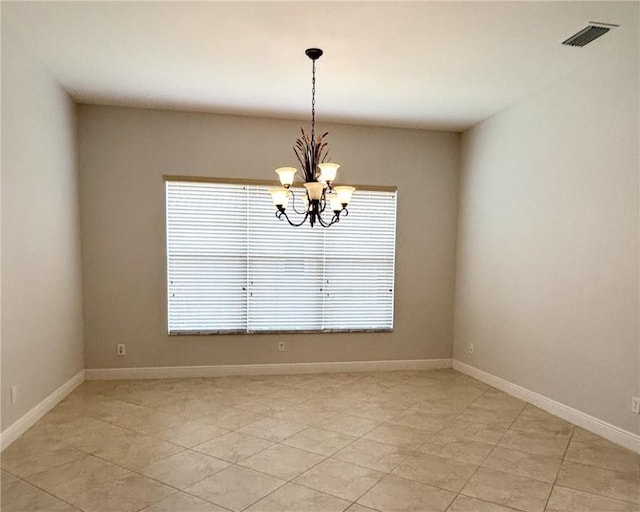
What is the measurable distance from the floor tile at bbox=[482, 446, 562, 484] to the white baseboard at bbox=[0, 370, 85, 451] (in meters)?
3.27

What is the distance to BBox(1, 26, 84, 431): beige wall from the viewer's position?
3.02 m

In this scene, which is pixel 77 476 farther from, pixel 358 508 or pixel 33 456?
pixel 358 508

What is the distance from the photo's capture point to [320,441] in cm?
318

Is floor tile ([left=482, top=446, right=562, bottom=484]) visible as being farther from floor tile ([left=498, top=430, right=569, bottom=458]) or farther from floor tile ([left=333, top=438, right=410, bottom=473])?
floor tile ([left=333, top=438, right=410, bottom=473])

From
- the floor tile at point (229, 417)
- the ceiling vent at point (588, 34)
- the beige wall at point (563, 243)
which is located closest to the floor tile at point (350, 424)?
the floor tile at point (229, 417)

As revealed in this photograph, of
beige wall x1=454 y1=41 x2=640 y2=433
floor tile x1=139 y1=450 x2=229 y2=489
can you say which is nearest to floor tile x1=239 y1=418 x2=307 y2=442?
floor tile x1=139 y1=450 x2=229 y2=489

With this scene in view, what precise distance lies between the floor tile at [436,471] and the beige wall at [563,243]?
4.50 ft

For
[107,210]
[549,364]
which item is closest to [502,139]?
[549,364]

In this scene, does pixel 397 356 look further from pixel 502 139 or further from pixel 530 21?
pixel 530 21

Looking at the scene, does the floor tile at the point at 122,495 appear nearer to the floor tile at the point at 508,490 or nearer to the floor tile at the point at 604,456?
the floor tile at the point at 508,490

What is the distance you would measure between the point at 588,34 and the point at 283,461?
3562 mm

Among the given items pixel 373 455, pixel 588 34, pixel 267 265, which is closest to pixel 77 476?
pixel 373 455

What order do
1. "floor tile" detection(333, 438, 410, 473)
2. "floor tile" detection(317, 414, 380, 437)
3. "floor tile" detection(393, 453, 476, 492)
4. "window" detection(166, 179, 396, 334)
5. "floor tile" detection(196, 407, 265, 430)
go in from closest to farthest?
1. "floor tile" detection(393, 453, 476, 492)
2. "floor tile" detection(333, 438, 410, 473)
3. "floor tile" detection(317, 414, 380, 437)
4. "floor tile" detection(196, 407, 265, 430)
5. "window" detection(166, 179, 396, 334)

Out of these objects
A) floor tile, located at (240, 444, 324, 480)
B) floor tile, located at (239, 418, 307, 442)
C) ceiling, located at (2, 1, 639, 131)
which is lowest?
floor tile, located at (239, 418, 307, 442)
